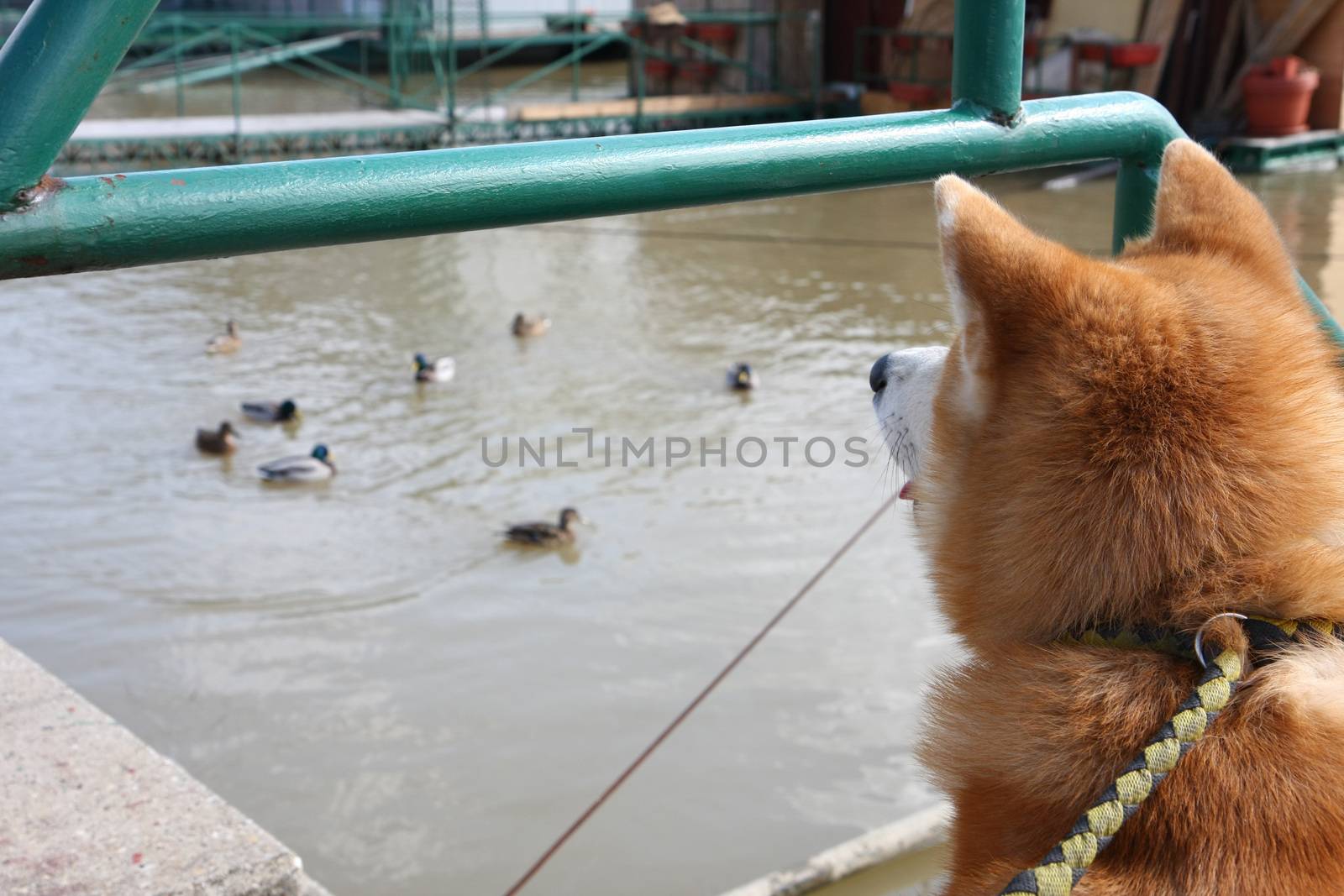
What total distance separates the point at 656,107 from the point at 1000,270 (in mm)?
16446

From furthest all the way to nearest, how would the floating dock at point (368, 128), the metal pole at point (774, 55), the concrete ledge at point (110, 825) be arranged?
the metal pole at point (774, 55) < the floating dock at point (368, 128) < the concrete ledge at point (110, 825)

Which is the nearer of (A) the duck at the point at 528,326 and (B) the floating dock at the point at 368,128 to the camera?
(A) the duck at the point at 528,326

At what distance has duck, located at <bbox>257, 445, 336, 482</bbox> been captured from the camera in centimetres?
731

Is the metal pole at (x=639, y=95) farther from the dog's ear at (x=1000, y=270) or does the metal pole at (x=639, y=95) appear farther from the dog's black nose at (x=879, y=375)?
the dog's ear at (x=1000, y=270)

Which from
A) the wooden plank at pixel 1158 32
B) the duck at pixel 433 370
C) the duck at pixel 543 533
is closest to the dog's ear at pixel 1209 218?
the duck at pixel 543 533

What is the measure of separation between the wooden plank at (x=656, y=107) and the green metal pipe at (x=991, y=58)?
15.2m

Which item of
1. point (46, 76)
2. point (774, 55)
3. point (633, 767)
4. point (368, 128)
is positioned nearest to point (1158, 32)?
point (774, 55)

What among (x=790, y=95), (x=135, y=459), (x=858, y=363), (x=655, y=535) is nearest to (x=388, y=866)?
(x=655, y=535)

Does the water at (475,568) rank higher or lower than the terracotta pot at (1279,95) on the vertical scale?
lower

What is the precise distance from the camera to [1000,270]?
1364mm

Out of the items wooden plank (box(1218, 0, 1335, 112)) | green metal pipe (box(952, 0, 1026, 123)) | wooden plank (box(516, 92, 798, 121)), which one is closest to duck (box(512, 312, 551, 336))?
wooden plank (box(516, 92, 798, 121))

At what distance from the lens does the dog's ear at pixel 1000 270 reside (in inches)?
53.5

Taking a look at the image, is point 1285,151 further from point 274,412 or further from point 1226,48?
point 274,412

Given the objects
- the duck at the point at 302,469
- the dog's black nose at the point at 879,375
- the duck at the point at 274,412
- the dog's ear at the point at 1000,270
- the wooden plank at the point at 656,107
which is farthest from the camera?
the wooden plank at the point at 656,107
